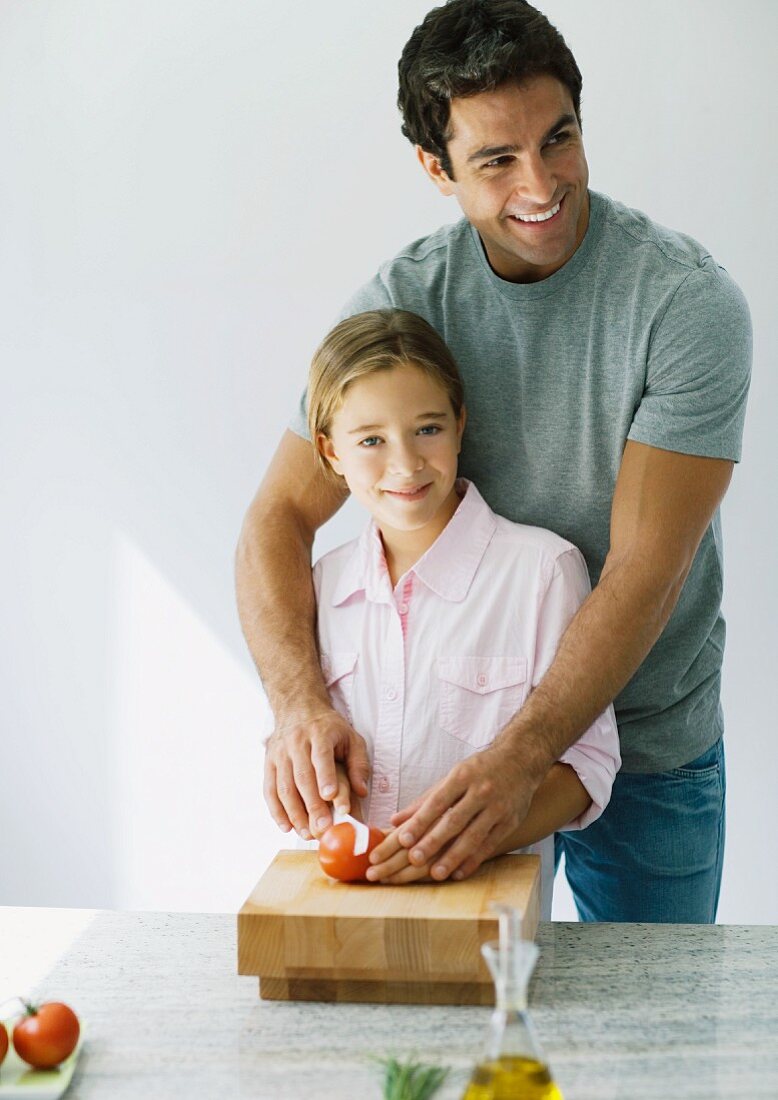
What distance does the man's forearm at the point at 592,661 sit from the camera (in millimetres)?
1552

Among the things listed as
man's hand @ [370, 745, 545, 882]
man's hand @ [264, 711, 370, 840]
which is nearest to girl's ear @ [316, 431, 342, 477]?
man's hand @ [264, 711, 370, 840]

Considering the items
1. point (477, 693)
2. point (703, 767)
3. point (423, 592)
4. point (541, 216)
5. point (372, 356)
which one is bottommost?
point (703, 767)

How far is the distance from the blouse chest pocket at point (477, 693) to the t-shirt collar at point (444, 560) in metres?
0.10

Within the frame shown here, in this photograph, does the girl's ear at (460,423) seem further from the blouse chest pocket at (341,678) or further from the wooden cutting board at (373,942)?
the wooden cutting board at (373,942)

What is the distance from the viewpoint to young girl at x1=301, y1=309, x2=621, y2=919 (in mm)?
1699

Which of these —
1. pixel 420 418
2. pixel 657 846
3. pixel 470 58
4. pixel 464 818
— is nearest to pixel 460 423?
pixel 420 418

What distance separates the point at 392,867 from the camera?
142 centimetres

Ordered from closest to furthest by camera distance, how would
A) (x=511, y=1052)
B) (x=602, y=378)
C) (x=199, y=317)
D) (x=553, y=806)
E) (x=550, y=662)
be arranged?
1. (x=511, y=1052)
2. (x=553, y=806)
3. (x=550, y=662)
4. (x=602, y=378)
5. (x=199, y=317)

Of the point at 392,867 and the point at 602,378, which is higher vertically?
the point at 602,378

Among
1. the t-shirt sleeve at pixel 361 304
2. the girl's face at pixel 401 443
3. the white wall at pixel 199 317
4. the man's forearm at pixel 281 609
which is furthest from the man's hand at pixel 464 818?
the white wall at pixel 199 317

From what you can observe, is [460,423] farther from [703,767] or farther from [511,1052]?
[511,1052]

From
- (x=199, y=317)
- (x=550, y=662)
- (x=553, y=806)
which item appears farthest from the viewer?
(x=199, y=317)

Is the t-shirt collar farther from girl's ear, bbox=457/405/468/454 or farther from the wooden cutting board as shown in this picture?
the wooden cutting board

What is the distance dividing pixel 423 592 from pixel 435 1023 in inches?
Answer: 24.1
